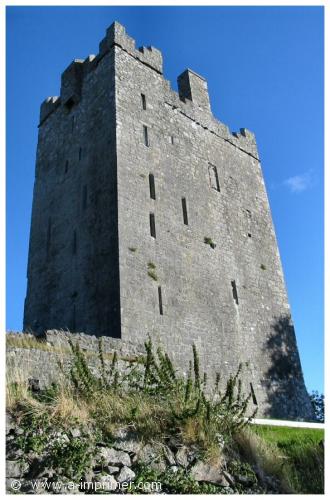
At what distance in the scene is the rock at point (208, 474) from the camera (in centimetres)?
648

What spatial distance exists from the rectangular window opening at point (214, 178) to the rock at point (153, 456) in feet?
54.3

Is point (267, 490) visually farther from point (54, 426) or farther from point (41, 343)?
point (41, 343)

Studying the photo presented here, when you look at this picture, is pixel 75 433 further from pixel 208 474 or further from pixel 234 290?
pixel 234 290

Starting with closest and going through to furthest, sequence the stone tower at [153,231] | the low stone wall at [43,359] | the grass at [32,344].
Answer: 1. the low stone wall at [43,359]
2. the grass at [32,344]
3. the stone tower at [153,231]

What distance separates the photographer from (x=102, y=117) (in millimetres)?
19578

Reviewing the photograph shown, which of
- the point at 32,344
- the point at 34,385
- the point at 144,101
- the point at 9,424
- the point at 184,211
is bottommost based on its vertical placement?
the point at 9,424

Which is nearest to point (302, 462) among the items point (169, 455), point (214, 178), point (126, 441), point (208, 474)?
point (208, 474)

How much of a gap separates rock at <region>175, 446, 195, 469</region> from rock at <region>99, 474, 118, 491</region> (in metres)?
1.00

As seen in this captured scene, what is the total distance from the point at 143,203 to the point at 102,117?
4306 millimetres

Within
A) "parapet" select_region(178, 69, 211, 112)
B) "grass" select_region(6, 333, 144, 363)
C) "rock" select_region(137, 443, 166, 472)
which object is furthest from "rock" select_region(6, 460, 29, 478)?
"parapet" select_region(178, 69, 211, 112)

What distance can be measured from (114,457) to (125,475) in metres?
0.30

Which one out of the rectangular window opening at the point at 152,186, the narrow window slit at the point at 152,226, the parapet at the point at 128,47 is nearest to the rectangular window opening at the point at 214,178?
the rectangular window opening at the point at 152,186

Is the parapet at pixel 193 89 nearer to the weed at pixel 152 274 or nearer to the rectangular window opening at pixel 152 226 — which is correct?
the rectangular window opening at pixel 152 226

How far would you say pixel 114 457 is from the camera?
6379mm
